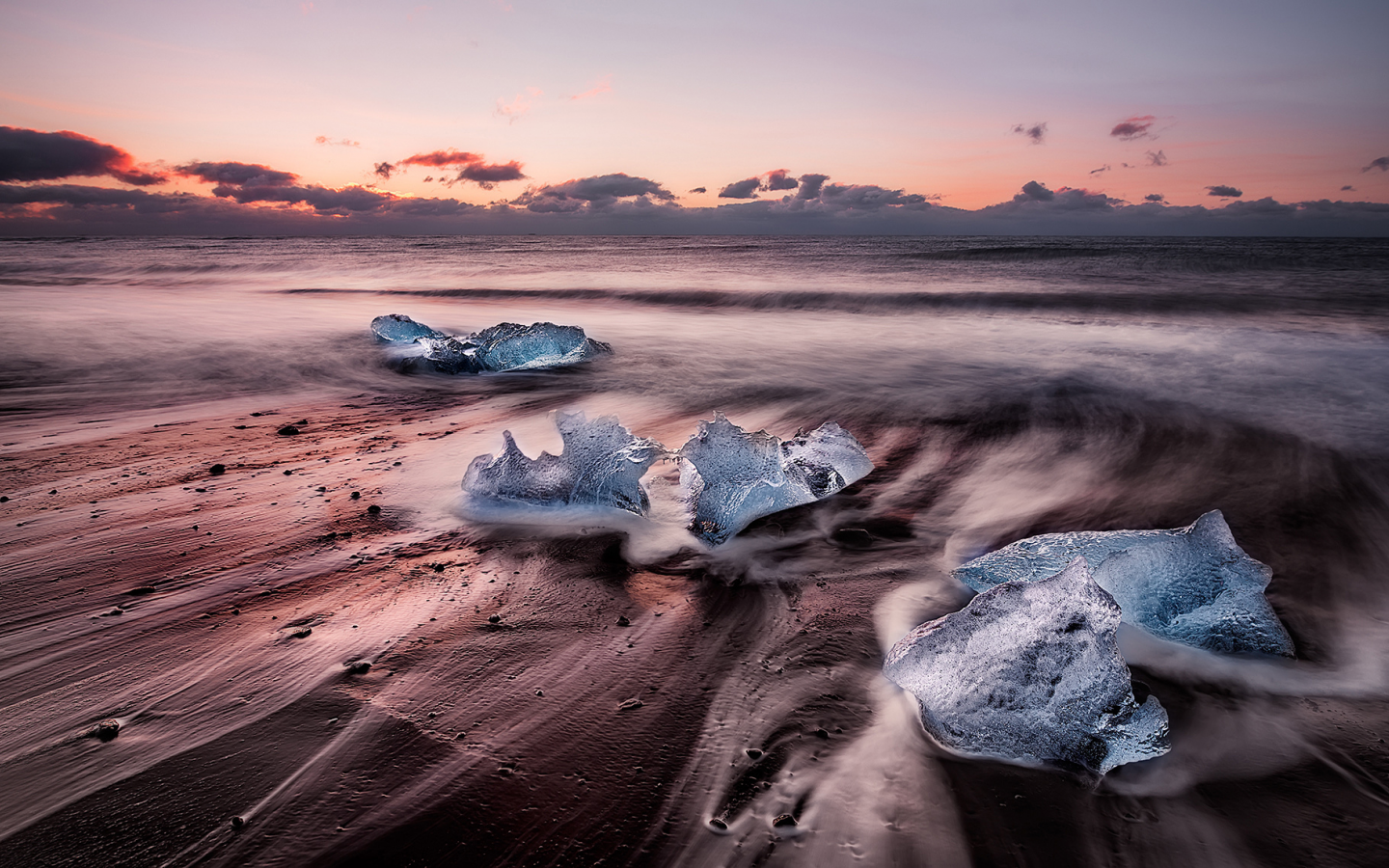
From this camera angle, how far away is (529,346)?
639cm

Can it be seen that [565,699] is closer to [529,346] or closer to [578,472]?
[578,472]

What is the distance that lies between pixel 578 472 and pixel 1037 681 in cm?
201

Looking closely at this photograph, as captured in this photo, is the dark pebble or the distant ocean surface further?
the dark pebble

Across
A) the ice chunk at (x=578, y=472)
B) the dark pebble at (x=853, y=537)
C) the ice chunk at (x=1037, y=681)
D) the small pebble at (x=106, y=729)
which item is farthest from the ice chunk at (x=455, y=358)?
the ice chunk at (x=1037, y=681)

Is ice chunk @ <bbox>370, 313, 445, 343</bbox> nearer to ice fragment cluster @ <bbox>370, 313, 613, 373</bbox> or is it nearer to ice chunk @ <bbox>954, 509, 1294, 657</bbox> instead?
ice fragment cluster @ <bbox>370, 313, 613, 373</bbox>

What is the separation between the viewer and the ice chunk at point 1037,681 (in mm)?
1629

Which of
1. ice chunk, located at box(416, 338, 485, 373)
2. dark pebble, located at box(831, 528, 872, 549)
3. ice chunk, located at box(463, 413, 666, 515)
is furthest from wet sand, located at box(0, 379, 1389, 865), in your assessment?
ice chunk, located at box(416, 338, 485, 373)

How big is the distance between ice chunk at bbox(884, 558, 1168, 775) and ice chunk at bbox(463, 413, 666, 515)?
4.98 ft

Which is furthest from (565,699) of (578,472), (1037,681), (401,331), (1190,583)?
(401,331)

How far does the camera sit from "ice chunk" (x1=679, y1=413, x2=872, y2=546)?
2.79 metres

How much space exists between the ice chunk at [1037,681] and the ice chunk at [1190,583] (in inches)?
19.9

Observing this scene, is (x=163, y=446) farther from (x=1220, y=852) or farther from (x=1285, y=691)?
(x=1285, y=691)

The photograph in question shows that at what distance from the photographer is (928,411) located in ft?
17.4

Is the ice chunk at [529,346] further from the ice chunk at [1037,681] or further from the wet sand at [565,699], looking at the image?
the ice chunk at [1037,681]
